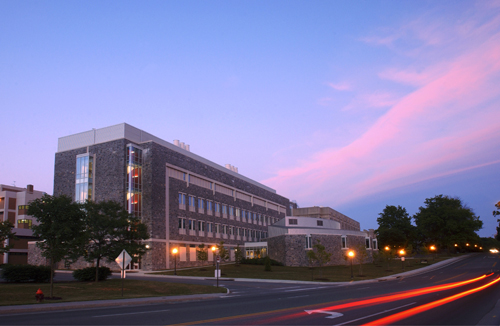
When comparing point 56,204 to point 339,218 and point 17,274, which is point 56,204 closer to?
point 17,274

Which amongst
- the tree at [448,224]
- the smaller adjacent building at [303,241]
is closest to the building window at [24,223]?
the smaller adjacent building at [303,241]

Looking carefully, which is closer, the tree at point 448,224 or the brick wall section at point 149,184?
the brick wall section at point 149,184

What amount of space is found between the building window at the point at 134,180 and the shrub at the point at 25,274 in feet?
73.2

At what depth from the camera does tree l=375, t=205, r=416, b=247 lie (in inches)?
4026

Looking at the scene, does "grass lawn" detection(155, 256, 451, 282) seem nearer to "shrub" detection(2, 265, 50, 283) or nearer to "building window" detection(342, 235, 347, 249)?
"building window" detection(342, 235, 347, 249)

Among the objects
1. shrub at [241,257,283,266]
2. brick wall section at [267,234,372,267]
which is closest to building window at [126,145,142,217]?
shrub at [241,257,283,266]

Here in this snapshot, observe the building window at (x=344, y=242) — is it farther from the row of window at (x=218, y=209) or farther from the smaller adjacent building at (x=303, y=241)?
the row of window at (x=218, y=209)

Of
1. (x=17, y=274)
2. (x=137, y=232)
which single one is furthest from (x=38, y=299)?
(x=137, y=232)

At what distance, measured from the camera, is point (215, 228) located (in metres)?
71.8

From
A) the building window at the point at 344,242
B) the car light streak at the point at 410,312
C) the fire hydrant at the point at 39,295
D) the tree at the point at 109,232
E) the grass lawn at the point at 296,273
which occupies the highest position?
the tree at the point at 109,232

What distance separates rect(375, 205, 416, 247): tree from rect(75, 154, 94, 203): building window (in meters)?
76.6

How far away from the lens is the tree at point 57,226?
2506cm

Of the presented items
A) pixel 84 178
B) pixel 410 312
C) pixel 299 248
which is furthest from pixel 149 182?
pixel 410 312

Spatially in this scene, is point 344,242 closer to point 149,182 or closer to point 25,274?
point 149,182
